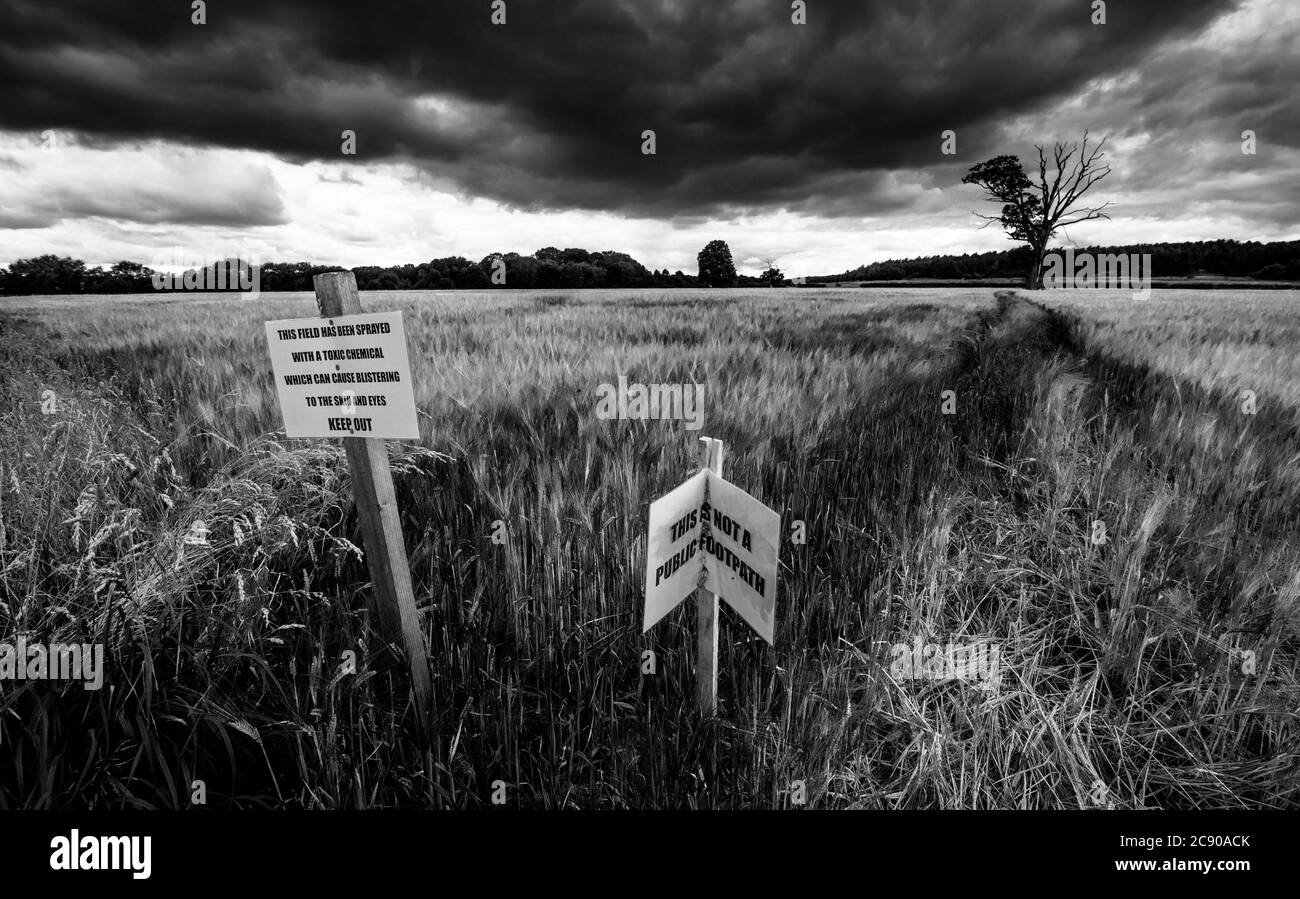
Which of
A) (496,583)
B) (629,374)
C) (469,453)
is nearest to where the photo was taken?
(496,583)

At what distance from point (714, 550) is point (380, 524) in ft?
3.34

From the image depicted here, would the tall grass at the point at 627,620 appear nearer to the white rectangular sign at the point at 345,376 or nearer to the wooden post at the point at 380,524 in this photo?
the wooden post at the point at 380,524

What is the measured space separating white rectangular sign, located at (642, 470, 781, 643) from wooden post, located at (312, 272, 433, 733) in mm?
799

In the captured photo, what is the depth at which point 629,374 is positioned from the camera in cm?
518

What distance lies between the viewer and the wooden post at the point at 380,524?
5.43 ft

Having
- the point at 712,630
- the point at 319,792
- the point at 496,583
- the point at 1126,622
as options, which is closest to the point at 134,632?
the point at 319,792

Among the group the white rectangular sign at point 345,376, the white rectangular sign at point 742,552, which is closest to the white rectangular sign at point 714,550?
the white rectangular sign at point 742,552

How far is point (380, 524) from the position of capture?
171 centimetres

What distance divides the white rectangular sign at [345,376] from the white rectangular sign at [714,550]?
0.71 metres

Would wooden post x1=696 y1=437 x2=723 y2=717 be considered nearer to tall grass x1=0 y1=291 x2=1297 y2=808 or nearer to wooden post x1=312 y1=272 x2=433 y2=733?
tall grass x1=0 y1=291 x2=1297 y2=808
